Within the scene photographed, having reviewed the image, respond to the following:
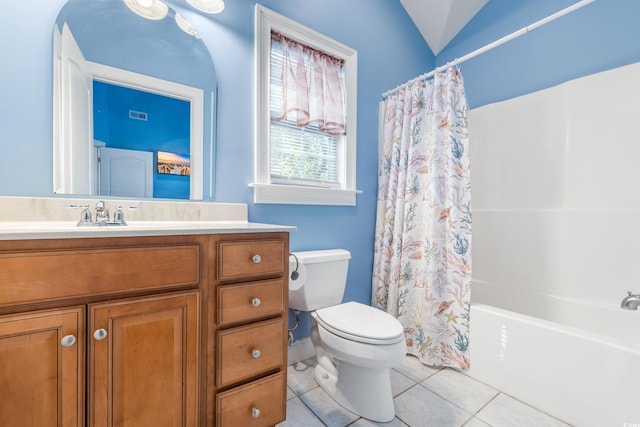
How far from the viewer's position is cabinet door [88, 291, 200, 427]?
768 mm

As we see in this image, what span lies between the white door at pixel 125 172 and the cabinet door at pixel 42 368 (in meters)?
0.65

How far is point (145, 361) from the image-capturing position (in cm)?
83

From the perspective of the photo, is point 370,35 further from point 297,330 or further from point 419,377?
point 419,377

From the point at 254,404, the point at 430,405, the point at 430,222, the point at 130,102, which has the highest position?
the point at 130,102

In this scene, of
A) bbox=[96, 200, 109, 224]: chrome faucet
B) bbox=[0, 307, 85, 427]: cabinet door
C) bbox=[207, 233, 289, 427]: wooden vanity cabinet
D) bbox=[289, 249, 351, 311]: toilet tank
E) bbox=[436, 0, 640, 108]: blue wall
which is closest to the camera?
bbox=[0, 307, 85, 427]: cabinet door

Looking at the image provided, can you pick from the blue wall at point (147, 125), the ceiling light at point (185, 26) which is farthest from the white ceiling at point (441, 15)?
the blue wall at point (147, 125)

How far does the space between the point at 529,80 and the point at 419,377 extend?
224 cm

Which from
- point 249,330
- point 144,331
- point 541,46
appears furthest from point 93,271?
point 541,46

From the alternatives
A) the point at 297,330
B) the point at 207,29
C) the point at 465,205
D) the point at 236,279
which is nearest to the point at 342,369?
the point at 297,330

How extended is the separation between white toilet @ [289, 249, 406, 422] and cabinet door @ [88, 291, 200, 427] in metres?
0.59

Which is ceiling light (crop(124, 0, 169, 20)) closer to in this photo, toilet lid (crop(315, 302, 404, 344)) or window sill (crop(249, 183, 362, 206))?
window sill (crop(249, 183, 362, 206))

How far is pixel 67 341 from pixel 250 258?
1.75 ft

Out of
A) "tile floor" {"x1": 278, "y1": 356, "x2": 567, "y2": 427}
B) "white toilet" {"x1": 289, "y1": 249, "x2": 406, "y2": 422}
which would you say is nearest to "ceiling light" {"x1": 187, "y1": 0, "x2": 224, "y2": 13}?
"white toilet" {"x1": 289, "y1": 249, "x2": 406, "y2": 422}

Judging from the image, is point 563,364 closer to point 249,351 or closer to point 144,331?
point 249,351
